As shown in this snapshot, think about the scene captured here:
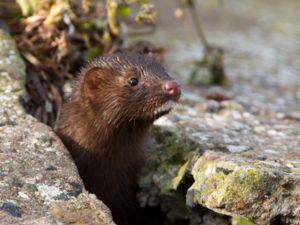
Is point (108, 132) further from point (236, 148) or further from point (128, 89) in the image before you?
point (236, 148)

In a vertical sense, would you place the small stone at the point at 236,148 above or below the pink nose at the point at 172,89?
below

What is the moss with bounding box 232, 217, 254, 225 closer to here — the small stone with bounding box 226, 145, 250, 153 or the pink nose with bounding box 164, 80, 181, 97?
the small stone with bounding box 226, 145, 250, 153

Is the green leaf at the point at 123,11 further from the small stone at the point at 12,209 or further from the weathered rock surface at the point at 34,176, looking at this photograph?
the small stone at the point at 12,209

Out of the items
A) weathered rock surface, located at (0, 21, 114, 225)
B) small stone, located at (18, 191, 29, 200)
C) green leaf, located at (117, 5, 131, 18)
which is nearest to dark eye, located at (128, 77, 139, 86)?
weathered rock surface, located at (0, 21, 114, 225)

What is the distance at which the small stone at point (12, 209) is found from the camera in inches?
102

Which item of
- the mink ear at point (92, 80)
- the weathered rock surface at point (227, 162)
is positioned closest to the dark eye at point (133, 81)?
the mink ear at point (92, 80)

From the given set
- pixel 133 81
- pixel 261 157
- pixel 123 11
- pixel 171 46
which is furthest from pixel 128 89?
pixel 171 46

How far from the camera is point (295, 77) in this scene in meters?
5.53

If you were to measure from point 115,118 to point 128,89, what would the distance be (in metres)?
0.15

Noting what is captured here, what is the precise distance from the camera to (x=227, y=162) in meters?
2.94

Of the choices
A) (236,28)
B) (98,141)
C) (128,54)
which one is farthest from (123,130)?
(236,28)

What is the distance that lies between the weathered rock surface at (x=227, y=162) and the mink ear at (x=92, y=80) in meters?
0.40

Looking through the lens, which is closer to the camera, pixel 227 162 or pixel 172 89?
pixel 227 162

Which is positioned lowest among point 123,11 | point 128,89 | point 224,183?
point 224,183
